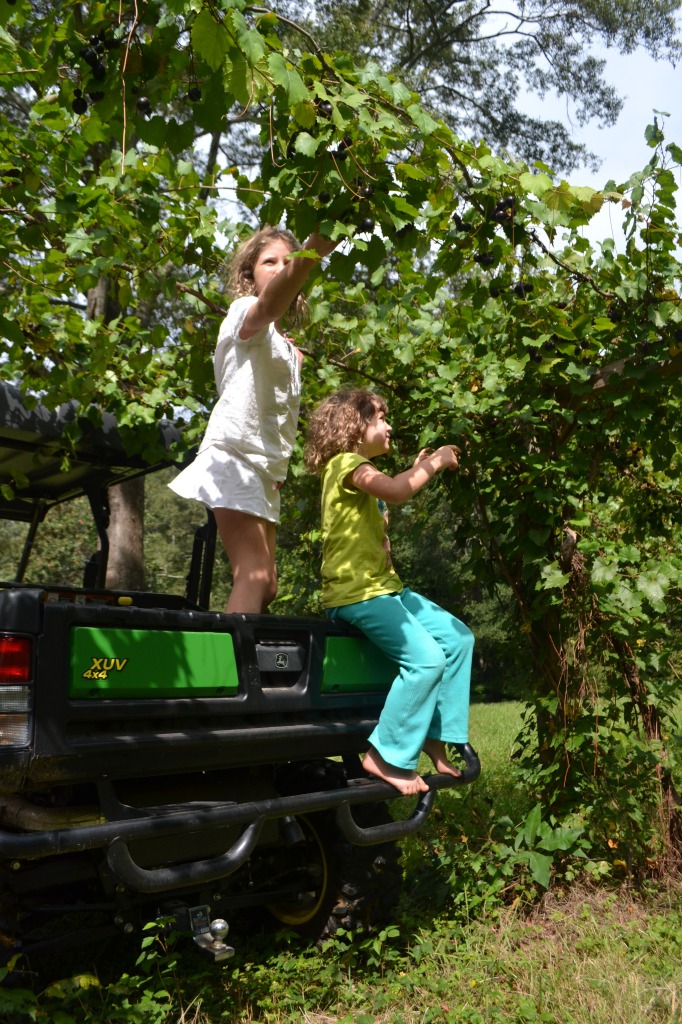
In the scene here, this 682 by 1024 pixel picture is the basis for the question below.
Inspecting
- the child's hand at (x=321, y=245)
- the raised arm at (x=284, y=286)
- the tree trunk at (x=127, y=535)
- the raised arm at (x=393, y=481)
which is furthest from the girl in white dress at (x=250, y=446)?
the tree trunk at (x=127, y=535)

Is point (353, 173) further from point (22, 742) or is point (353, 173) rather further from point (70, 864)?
point (70, 864)

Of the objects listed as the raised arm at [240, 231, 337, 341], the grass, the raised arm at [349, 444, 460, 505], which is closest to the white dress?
the raised arm at [240, 231, 337, 341]

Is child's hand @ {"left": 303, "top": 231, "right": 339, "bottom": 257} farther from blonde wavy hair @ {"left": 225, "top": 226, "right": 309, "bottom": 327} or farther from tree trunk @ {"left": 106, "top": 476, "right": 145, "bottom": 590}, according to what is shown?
tree trunk @ {"left": 106, "top": 476, "right": 145, "bottom": 590}

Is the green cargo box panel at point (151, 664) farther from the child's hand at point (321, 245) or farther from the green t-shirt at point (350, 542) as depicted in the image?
the child's hand at point (321, 245)

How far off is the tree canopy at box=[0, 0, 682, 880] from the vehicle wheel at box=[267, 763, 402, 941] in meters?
1.00

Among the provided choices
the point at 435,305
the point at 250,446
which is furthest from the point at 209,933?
the point at 435,305

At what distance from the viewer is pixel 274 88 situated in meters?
2.34

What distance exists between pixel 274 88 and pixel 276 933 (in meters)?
2.86

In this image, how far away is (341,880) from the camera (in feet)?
11.2

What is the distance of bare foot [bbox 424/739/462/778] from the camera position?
3.49 metres

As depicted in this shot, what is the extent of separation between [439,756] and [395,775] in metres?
0.40

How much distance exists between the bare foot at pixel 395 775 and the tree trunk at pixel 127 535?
4570mm

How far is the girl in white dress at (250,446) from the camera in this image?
3422mm

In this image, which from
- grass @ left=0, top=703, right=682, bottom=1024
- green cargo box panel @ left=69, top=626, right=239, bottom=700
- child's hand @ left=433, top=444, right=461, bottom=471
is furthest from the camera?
child's hand @ left=433, top=444, right=461, bottom=471
